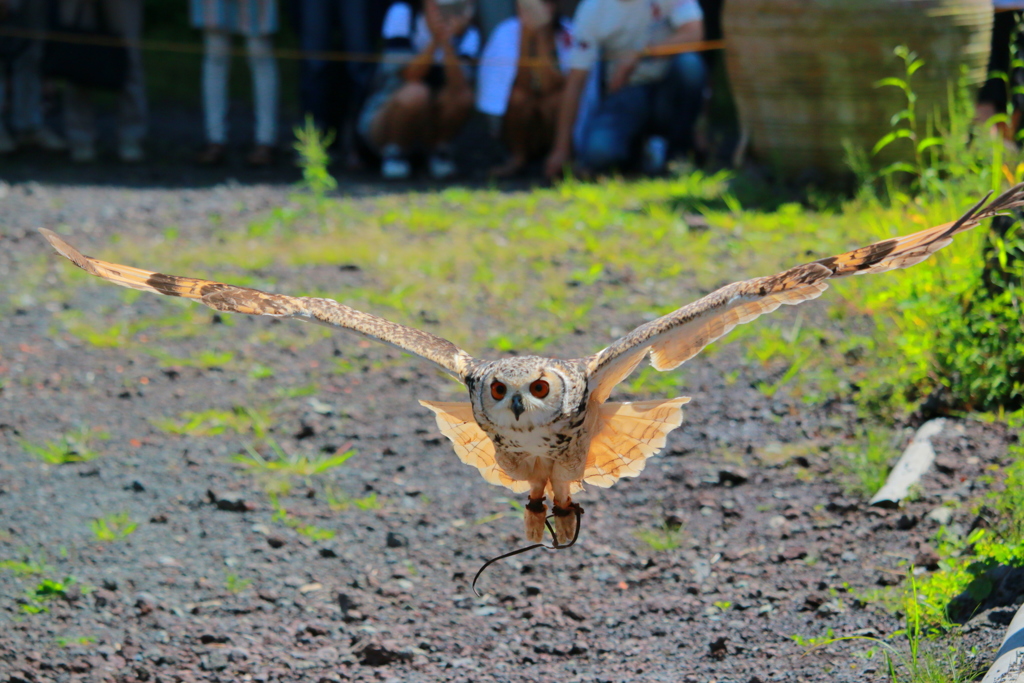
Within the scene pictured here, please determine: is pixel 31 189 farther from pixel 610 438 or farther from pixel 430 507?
pixel 610 438

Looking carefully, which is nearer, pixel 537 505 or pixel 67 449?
pixel 537 505

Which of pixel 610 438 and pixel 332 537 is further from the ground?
pixel 610 438

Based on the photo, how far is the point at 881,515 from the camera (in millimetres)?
3611

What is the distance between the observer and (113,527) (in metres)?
3.83

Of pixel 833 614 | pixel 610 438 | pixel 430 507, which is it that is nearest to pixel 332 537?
pixel 430 507

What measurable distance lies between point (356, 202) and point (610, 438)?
5145 mm

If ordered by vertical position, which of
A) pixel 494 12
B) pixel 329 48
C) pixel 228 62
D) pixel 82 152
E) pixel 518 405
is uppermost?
pixel 494 12

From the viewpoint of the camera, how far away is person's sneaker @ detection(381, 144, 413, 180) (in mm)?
8750

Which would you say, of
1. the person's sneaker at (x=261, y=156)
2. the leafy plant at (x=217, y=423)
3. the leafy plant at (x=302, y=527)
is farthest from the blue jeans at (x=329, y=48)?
the leafy plant at (x=302, y=527)

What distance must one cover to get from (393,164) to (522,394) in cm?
643

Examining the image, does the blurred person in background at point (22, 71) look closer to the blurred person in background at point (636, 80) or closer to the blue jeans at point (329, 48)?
the blue jeans at point (329, 48)

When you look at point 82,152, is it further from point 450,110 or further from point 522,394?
point 522,394

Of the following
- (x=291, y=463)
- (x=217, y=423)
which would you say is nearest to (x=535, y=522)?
(x=291, y=463)

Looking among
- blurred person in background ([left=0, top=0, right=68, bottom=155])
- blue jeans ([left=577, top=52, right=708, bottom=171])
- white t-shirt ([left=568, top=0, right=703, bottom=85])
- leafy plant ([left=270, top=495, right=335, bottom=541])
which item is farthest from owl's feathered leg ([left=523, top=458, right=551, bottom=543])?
blurred person in background ([left=0, top=0, right=68, bottom=155])
